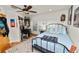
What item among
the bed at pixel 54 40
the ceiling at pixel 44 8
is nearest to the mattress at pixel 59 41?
the bed at pixel 54 40

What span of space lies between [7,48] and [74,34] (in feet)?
3.18

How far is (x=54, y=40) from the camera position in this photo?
1.86 metres

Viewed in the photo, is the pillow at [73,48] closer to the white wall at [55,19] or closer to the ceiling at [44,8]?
the white wall at [55,19]

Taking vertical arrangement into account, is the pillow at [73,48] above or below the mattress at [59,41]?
below

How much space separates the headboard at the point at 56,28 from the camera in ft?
6.02

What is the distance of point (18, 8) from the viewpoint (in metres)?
1.82

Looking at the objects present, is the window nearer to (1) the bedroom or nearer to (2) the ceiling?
(1) the bedroom

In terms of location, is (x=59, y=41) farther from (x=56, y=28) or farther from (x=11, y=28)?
(x=11, y=28)

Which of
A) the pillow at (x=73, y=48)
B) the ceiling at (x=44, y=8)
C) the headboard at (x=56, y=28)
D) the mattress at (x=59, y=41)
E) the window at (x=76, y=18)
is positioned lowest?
the pillow at (x=73, y=48)

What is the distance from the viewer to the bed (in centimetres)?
183

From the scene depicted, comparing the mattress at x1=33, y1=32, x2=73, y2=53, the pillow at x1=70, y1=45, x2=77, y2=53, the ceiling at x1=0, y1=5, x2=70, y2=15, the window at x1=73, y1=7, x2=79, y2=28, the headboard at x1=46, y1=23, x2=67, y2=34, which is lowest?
the pillow at x1=70, y1=45, x2=77, y2=53

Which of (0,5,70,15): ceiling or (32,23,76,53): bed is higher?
(0,5,70,15): ceiling

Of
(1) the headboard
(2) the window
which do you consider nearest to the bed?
(1) the headboard
